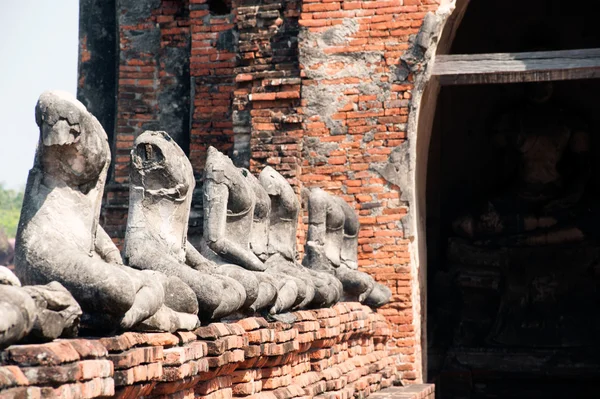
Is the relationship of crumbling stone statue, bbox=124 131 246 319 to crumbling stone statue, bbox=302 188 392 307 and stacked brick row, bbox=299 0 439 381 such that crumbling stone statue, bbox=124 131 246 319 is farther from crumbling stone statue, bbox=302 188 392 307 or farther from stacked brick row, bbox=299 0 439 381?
stacked brick row, bbox=299 0 439 381

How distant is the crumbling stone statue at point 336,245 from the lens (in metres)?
10.6

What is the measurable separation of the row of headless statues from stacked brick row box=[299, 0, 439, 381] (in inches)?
54.3

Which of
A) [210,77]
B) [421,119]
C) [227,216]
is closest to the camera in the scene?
[227,216]

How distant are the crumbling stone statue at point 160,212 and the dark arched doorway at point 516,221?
7.81 meters

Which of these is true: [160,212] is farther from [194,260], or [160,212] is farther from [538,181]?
[538,181]

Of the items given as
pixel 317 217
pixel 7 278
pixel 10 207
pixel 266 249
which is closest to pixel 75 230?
pixel 7 278

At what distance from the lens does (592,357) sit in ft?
48.8

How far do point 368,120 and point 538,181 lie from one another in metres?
4.69

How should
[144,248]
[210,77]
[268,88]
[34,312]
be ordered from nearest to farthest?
[34,312] → [144,248] → [268,88] → [210,77]

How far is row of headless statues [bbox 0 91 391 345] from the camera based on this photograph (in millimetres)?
5438

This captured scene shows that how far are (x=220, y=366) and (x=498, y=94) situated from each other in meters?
10.5

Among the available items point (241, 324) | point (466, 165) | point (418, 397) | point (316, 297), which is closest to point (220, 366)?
point (241, 324)

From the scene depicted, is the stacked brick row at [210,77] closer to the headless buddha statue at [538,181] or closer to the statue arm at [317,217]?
the statue arm at [317,217]

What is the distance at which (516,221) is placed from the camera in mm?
15633
